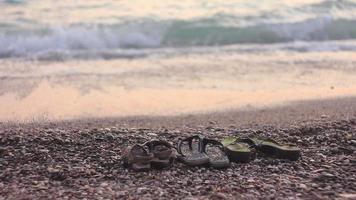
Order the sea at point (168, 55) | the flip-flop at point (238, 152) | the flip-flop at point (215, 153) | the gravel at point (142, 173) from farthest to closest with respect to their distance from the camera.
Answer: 1. the sea at point (168, 55)
2. the flip-flop at point (238, 152)
3. the flip-flop at point (215, 153)
4. the gravel at point (142, 173)

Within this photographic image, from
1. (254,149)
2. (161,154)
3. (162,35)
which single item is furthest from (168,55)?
(161,154)

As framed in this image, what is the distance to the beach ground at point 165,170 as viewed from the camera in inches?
170

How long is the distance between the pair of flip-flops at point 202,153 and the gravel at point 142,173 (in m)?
0.07

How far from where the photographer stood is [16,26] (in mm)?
13609

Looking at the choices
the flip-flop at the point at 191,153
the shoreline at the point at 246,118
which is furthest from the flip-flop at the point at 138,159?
the shoreline at the point at 246,118

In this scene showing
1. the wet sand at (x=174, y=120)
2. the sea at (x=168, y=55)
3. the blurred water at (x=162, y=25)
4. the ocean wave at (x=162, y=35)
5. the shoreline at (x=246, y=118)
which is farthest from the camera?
the blurred water at (x=162, y=25)

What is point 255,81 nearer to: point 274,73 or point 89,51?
point 274,73

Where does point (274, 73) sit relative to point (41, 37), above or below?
below

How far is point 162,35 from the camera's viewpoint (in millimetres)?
13555

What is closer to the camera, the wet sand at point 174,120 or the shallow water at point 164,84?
the wet sand at point 174,120

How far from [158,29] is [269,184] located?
9743mm

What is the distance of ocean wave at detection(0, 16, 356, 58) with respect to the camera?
12.2 meters

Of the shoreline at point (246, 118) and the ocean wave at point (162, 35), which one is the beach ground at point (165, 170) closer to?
the shoreline at point (246, 118)

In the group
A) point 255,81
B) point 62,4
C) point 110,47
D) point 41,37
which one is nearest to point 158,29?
point 110,47
